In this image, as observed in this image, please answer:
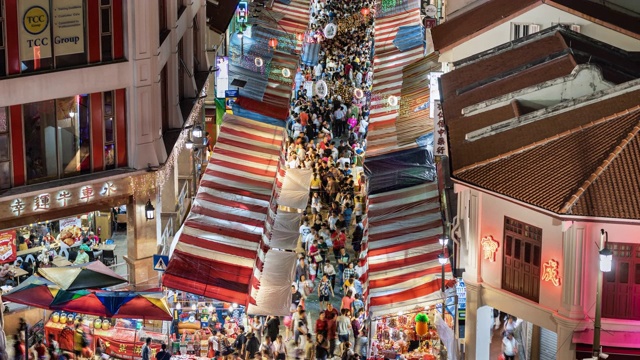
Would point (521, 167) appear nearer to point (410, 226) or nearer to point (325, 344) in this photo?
point (410, 226)

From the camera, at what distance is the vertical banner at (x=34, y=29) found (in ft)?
90.5

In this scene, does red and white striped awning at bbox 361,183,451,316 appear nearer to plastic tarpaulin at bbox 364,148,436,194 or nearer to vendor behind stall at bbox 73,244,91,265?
plastic tarpaulin at bbox 364,148,436,194

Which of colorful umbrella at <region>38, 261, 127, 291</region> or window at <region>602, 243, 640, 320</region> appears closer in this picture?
window at <region>602, 243, 640, 320</region>

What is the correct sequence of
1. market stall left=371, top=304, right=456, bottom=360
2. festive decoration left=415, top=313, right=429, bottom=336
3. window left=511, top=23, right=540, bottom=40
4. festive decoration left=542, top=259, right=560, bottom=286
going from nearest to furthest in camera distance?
festive decoration left=542, top=259, right=560, bottom=286 < market stall left=371, top=304, right=456, bottom=360 < festive decoration left=415, top=313, right=429, bottom=336 < window left=511, top=23, right=540, bottom=40

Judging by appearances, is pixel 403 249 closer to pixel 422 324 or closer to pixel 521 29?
pixel 422 324

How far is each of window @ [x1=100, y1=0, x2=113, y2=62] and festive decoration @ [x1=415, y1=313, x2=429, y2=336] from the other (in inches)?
417

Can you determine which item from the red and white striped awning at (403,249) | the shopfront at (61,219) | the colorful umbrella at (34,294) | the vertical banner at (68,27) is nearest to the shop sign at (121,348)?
the colorful umbrella at (34,294)

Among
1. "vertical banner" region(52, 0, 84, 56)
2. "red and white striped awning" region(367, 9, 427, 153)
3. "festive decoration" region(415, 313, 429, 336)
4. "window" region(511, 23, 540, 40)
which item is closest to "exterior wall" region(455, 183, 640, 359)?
"festive decoration" region(415, 313, 429, 336)

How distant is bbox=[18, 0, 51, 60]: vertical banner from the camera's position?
2759 centimetres

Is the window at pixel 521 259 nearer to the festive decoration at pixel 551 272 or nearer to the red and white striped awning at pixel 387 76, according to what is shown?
the festive decoration at pixel 551 272

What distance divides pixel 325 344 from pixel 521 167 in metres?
8.00

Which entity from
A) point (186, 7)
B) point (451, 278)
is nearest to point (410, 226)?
point (451, 278)

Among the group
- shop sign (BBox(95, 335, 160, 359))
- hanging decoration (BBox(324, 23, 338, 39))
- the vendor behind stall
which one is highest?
hanging decoration (BBox(324, 23, 338, 39))

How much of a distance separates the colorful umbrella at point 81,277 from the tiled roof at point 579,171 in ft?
29.4
